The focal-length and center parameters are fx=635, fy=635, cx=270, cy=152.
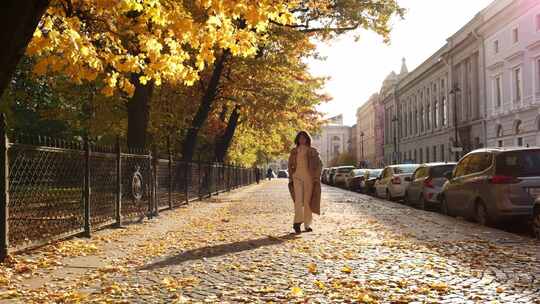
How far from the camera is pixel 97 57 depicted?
36.2 feet

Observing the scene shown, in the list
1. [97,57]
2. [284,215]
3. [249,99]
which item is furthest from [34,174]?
[249,99]

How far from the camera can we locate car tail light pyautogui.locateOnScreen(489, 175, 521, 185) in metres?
12.0

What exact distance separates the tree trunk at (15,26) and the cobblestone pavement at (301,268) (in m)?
2.25

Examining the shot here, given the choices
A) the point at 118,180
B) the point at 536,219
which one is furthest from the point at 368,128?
the point at 536,219

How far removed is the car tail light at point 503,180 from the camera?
1198cm

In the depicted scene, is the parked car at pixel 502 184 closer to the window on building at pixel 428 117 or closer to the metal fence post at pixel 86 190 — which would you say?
the metal fence post at pixel 86 190

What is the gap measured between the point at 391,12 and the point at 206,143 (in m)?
20.3

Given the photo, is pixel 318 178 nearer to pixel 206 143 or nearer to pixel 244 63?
pixel 244 63

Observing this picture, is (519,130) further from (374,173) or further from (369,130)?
(369,130)

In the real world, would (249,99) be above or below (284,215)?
above

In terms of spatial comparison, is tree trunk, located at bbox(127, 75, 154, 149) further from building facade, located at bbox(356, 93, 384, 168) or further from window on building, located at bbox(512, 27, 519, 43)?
building facade, located at bbox(356, 93, 384, 168)

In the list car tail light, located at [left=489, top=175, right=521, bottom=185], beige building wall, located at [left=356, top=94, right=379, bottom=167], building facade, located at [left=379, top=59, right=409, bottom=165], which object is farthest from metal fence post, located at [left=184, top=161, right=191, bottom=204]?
beige building wall, located at [left=356, top=94, right=379, bottom=167]

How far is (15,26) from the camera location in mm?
5891

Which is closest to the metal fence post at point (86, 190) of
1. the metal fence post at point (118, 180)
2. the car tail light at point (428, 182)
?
the metal fence post at point (118, 180)
